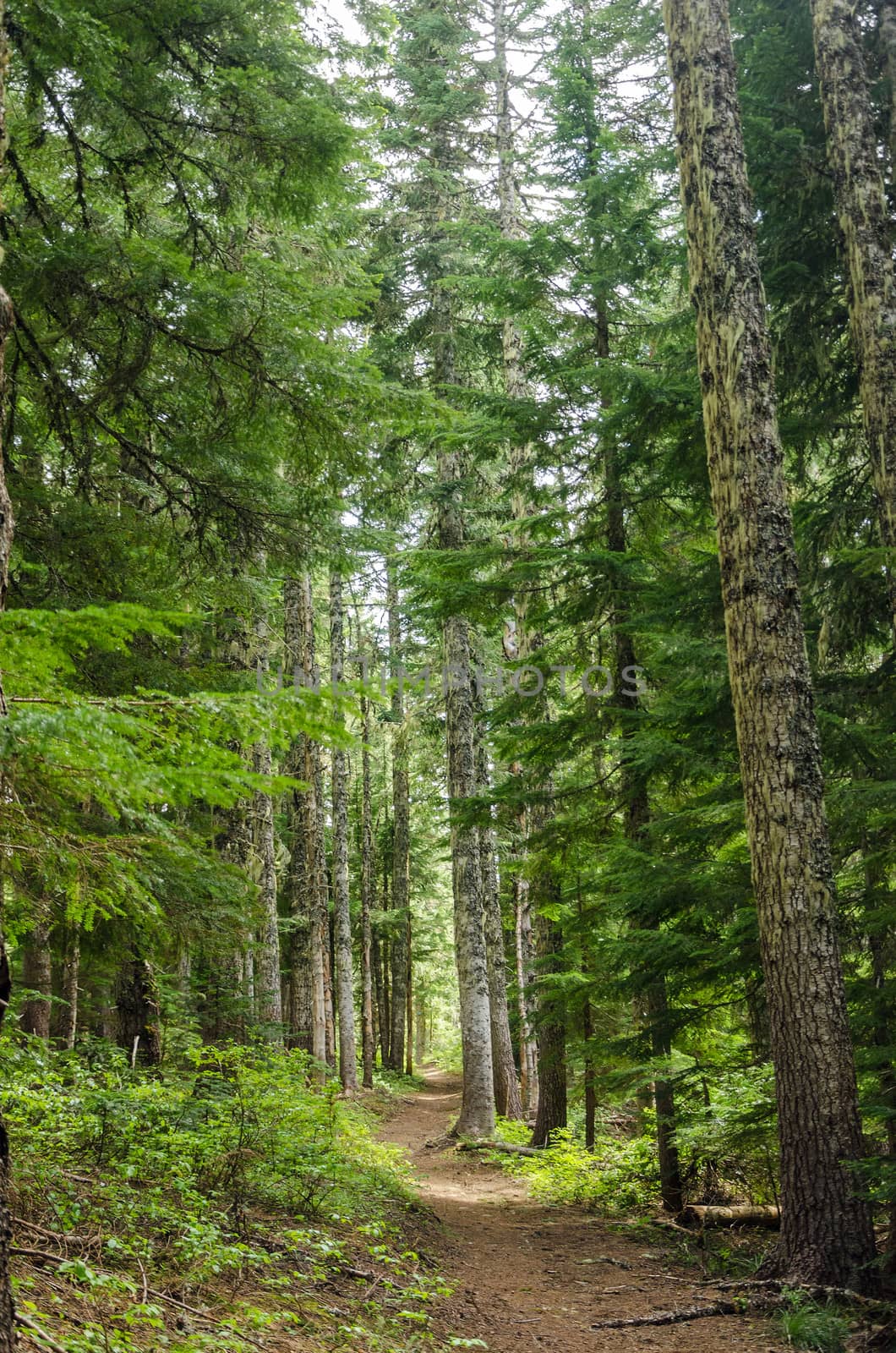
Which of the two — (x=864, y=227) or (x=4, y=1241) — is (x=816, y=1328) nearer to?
(x=4, y=1241)

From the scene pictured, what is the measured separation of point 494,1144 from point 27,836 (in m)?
11.9

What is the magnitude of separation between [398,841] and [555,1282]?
18785 millimetres

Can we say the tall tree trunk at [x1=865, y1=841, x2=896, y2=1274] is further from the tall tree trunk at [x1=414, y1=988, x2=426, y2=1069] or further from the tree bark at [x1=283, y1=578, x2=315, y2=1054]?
the tall tree trunk at [x1=414, y1=988, x2=426, y2=1069]

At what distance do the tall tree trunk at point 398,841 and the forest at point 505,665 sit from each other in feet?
26.3

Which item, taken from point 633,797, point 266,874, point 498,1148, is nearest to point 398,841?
point 266,874

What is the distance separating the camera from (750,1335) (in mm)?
5215

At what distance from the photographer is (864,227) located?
6949 mm

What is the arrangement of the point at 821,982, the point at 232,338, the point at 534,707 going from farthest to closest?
the point at 534,707 < the point at 232,338 < the point at 821,982

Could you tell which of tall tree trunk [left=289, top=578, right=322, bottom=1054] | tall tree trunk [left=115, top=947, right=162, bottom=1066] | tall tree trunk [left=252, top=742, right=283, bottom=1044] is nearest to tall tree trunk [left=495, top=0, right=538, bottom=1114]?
tall tree trunk [left=252, top=742, right=283, bottom=1044]

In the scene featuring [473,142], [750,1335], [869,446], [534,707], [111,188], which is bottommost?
[750,1335]

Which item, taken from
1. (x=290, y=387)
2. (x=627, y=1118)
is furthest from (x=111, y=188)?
(x=627, y=1118)

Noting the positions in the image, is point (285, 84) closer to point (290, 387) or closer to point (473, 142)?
point (290, 387)

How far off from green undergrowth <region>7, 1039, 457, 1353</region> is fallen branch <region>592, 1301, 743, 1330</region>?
1.21m

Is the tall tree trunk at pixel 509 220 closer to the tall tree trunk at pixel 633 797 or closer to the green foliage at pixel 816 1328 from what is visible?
the tall tree trunk at pixel 633 797
